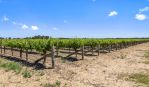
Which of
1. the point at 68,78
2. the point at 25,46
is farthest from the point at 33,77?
the point at 25,46

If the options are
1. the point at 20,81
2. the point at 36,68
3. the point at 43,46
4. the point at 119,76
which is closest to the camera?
the point at 20,81

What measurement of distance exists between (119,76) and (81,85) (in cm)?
384

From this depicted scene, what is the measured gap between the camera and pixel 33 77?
60.0 feet

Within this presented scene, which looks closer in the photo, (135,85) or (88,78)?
(135,85)

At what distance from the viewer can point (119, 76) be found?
1870cm

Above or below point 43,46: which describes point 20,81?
below

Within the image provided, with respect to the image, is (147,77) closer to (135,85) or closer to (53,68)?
(135,85)

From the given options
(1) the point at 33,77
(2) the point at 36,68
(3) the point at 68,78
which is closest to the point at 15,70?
(2) the point at 36,68

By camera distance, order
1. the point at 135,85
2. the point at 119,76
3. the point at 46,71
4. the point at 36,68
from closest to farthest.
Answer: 1. the point at 135,85
2. the point at 119,76
3. the point at 46,71
4. the point at 36,68

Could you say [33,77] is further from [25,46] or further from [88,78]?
[25,46]

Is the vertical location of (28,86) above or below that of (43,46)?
below

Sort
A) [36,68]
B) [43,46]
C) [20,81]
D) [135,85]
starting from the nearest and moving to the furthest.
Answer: [135,85] → [20,81] → [36,68] → [43,46]

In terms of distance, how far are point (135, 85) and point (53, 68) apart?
7894mm

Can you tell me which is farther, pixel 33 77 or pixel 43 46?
pixel 43 46
